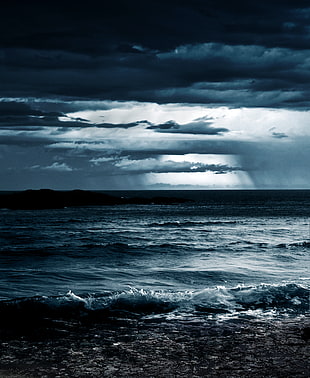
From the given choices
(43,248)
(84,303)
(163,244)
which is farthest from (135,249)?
(84,303)

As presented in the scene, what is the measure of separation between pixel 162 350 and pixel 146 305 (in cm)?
462

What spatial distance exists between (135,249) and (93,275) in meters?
11.7

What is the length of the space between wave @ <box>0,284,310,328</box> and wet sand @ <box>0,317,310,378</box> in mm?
1107

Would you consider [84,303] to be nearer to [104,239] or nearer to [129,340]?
[129,340]

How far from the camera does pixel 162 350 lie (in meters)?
10.3

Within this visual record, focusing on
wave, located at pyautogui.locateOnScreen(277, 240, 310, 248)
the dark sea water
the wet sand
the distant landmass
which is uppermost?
the distant landmass

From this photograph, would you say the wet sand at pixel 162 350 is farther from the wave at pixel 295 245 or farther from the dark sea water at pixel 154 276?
the wave at pixel 295 245

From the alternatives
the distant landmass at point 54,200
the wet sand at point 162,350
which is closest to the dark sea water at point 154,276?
the wet sand at point 162,350

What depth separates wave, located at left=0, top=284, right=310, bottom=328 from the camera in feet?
45.0

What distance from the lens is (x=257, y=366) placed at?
9219 millimetres

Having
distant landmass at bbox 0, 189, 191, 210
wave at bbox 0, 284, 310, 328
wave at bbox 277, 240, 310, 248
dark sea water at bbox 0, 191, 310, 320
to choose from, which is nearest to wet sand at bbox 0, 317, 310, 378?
wave at bbox 0, 284, 310, 328

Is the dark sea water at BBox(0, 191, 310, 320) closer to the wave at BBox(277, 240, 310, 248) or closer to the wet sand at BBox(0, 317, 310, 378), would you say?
the wave at BBox(277, 240, 310, 248)

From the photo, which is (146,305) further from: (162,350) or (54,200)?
(54,200)

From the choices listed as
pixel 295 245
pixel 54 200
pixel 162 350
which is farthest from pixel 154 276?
pixel 54 200
